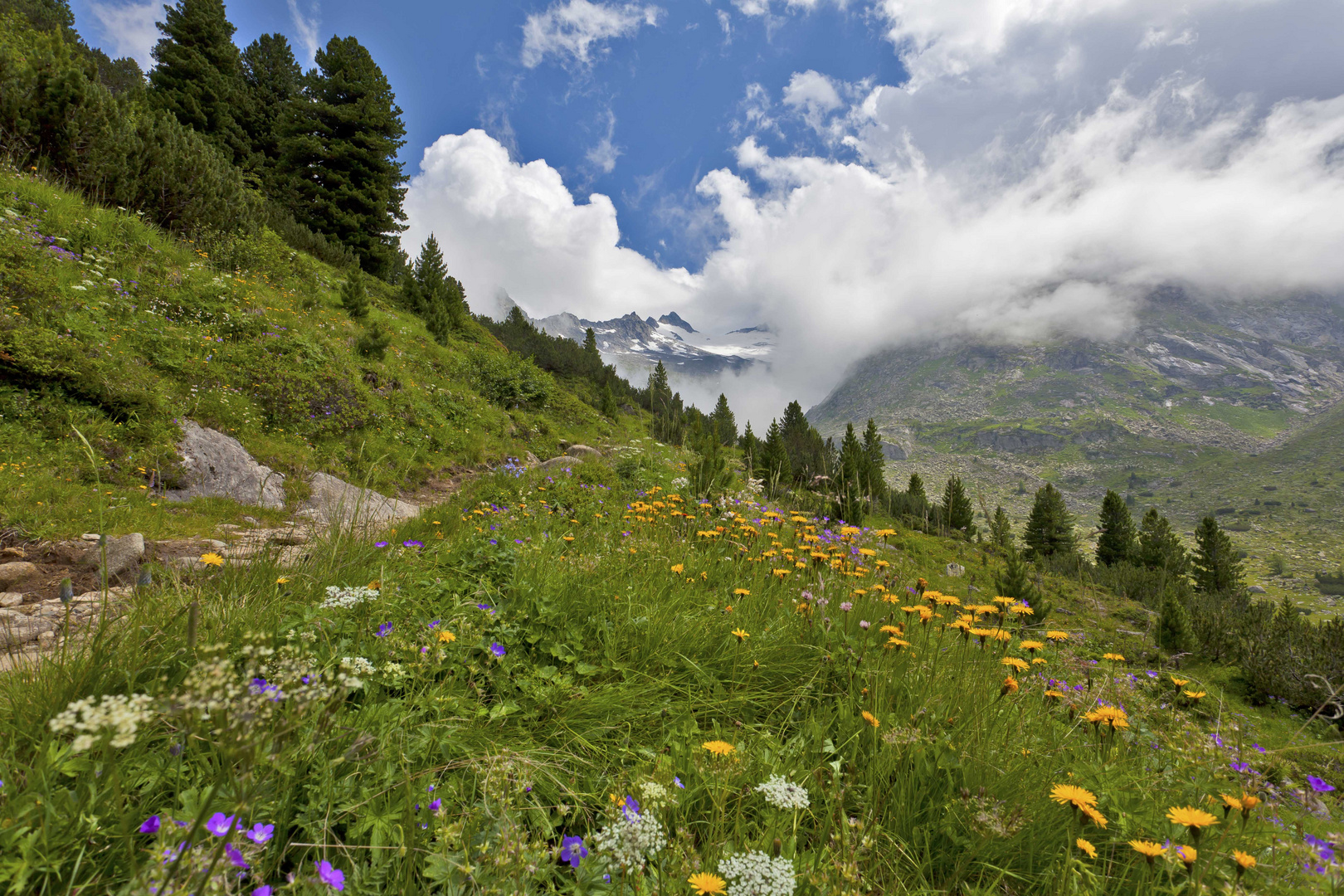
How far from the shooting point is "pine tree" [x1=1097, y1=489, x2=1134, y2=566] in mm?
47000

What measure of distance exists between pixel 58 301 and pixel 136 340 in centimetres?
82

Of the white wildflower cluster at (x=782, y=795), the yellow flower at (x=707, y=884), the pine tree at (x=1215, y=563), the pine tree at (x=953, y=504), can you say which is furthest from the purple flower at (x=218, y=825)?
the pine tree at (x=1215, y=563)

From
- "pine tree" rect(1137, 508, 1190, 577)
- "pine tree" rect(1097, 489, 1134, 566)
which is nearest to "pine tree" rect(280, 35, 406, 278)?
"pine tree" rect(1137, 508, 1190, 577)

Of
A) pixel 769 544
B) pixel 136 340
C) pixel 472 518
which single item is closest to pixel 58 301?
pixel 136 340

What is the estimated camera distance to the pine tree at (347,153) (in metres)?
19.4

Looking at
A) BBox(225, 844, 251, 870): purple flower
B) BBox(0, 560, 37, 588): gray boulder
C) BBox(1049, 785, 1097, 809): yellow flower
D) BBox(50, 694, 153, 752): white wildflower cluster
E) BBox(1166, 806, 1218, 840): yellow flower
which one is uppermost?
BBox(50, 694, 153, 752): white wildflower cluster

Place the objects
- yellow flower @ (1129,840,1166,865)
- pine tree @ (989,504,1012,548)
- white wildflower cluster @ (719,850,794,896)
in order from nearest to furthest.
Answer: white wildflower cluster @ (719,850,794,896), yellow flower @ (1129,840,1166,865), pine tree @ (989,504,1012,548)

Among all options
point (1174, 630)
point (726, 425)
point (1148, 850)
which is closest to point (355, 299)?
point (1148, 850)

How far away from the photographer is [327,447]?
8516 millimetres

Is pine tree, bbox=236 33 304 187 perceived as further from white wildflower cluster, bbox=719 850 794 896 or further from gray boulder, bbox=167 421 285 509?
white wildflower cluster, bbox=719 850 794 896

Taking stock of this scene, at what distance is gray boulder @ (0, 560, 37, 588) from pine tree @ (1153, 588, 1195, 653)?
2036 centimetres

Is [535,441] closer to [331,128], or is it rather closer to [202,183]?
[202,183]

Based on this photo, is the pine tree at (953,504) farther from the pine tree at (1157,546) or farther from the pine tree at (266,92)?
the pine tree at (266,92)

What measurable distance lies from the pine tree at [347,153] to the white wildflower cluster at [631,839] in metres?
23.9
